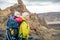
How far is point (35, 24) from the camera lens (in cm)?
816

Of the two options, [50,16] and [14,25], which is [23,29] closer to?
[14,25]

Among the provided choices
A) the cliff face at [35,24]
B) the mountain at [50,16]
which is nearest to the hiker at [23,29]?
the cliff face at [35,24]

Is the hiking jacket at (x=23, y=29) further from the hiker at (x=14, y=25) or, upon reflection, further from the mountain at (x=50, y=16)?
the mountain at (x=50, y=16)

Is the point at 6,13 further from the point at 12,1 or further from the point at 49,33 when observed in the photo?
the point at 49,33

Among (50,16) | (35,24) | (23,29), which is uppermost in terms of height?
(23,29)

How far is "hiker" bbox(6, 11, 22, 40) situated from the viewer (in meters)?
4.09

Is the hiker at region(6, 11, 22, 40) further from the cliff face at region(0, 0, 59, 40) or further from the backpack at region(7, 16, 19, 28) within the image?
the cliff face at region(0, 0, 59, 40)

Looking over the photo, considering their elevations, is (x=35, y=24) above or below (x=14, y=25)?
below

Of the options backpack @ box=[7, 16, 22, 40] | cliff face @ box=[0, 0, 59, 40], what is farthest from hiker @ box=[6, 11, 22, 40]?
cliff face @ box=[0, 0, 59, 40]

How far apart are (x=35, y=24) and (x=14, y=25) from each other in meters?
4.07

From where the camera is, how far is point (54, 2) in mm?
8477

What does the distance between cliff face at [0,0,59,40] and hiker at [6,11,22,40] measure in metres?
3.63

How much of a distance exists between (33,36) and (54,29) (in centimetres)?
84

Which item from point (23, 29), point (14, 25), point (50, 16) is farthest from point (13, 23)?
point (50, 16)
